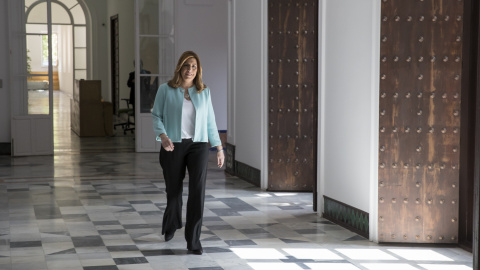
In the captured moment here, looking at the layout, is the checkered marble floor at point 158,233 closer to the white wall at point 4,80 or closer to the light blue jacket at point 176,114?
the light blue jacket at point 176,114

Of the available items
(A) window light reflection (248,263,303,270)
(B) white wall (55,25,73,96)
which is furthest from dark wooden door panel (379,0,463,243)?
(B) white wall (55,25,73,96)

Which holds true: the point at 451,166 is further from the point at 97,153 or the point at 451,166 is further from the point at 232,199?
the point at 97,153

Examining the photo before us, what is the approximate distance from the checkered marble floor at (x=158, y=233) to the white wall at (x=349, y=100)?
1.56 ft

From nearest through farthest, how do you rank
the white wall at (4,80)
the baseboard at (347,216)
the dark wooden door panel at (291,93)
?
1. the baseboard at (347,216)
2. the dark wooden door panel at (291,93)
3. the white wall at (4,80)

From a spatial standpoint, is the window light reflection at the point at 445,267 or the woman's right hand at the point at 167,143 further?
the woman's right hand at the point at 167,143

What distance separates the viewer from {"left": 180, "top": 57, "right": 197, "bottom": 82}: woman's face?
6.12m

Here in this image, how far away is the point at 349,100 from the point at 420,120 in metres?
0.82

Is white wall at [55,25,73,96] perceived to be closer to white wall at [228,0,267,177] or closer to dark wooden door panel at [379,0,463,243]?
white wall at [228,0,267,177]

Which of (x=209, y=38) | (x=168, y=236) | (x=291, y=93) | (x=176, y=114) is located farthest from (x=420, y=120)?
(x=209, y=38)

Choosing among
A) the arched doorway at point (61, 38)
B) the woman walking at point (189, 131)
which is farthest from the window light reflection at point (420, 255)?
the arched doorway at point (61, 38)

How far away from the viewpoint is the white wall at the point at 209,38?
14.5 metres

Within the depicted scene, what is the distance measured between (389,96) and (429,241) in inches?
51.4

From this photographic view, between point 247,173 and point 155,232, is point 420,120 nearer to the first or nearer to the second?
point 155,232

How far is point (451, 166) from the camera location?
21.0 ft
